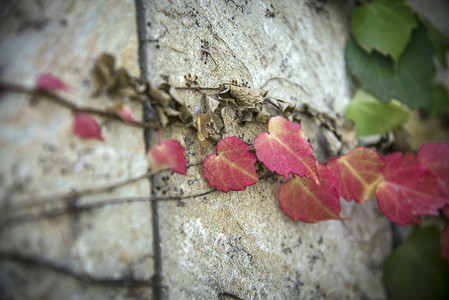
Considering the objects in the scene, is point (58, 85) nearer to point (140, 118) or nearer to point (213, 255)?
point (140, 118)

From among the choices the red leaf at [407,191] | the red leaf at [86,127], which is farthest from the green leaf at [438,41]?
the red leaf at [86,127]

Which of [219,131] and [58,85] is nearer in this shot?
[58,85]

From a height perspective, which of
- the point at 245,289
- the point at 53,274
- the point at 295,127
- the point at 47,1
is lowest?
the point at 245,289

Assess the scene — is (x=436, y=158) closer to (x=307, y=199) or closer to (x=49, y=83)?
(x=307, y=199)

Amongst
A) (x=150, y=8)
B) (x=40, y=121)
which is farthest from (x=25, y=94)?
(x=150, y=8)

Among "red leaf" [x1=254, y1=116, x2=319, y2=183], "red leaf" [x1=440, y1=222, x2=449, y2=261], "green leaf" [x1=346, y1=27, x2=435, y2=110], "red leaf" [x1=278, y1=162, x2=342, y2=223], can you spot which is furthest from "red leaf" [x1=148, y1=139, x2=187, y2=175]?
"red leaf" [x1=440, y1=222, x2=449, y2=261]

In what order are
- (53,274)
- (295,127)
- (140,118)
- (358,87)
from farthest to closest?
1. (358,87)
2. (295,127)
3. (140,118)
4. (53,274)

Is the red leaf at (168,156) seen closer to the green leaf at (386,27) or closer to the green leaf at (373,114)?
the green leaf at (373,114)

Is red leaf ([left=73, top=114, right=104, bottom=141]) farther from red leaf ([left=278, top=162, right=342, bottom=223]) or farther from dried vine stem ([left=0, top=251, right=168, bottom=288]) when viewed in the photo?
red leaf ([left=278, top=162, right=342, bottom=223])
